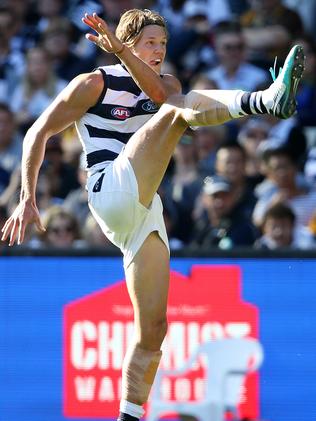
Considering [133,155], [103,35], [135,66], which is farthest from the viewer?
[133,155]

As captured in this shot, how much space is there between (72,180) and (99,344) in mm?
1956

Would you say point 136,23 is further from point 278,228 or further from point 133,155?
point 278,228

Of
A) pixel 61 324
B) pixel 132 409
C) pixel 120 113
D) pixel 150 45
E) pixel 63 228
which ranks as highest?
pixel 63 228

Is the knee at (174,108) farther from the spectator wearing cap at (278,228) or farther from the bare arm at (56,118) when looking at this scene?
the spectator wearing cap at (278,228)

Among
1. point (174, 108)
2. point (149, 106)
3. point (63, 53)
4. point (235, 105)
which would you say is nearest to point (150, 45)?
point (149, 106)

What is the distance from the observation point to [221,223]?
27.7 feet

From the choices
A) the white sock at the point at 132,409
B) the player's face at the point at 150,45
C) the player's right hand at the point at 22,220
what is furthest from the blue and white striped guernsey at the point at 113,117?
the white sock at the point at 132,409

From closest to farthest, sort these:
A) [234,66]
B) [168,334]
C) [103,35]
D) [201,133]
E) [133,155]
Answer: [103,35] → [133,155] → [168,334] → [201,133] → [234,66]

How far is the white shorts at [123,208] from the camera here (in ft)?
18.3

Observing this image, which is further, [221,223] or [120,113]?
[221,223]

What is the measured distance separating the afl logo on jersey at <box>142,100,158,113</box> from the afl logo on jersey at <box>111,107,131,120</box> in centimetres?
9

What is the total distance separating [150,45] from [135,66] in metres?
0.35

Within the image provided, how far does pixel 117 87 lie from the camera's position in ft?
18.6

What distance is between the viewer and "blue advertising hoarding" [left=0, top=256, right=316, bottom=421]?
7656mm
